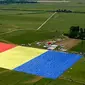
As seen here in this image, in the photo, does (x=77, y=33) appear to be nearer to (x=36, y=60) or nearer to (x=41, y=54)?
(x=41, y=54)

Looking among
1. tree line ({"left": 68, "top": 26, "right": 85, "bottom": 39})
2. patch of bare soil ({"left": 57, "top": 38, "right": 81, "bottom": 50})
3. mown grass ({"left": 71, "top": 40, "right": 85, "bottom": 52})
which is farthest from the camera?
tree line ({"left": 68, "top": 26, "right": 85, "bottom": 39})

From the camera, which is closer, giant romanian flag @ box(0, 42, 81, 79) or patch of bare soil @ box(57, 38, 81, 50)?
giant romanian flag @ box(0, 42, 81, 79)

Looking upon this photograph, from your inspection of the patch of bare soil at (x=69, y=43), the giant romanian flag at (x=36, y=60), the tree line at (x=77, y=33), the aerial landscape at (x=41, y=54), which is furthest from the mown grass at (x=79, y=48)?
the tree line at (x=77, y=33)

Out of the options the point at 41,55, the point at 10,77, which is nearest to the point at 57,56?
the point at 41,55

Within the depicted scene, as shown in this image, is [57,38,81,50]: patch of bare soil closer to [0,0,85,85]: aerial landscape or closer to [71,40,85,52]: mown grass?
[0,0,85,85]: aerial landscape

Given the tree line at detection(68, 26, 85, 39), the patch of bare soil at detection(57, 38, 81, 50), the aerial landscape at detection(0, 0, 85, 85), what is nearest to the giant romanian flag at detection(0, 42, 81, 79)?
the aerial landscape at detection(0, 0, 85, 85)

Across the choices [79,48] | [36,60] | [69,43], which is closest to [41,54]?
[36,60]

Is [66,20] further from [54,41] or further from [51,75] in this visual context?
[51,75]

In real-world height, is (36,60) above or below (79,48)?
below

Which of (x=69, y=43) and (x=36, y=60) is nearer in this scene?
(x=36, y=60)
